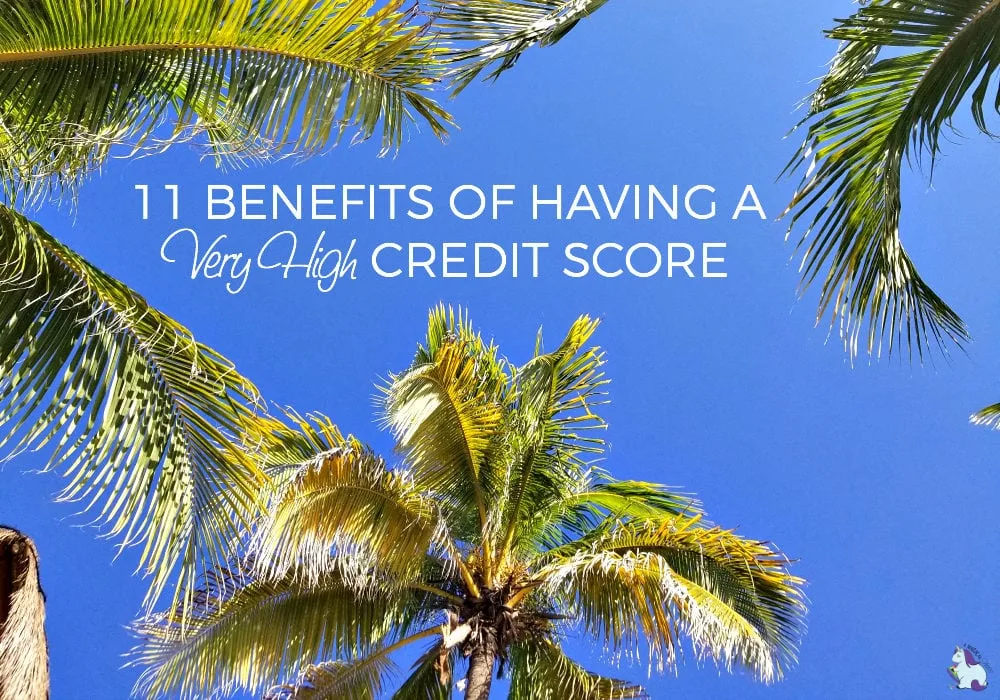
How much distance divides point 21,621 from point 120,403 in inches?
60.3

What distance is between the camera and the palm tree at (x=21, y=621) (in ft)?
10.8

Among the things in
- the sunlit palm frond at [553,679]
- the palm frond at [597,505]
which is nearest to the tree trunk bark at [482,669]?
the sunlit palm frond at [553,679]

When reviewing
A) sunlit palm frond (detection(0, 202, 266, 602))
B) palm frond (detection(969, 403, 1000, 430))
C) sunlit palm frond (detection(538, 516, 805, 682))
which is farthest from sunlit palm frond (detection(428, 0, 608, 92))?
palm frond (detection(969, 403, 1000, 430))

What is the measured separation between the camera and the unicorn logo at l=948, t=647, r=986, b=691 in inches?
821

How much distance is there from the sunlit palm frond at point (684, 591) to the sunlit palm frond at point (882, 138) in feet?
14.7

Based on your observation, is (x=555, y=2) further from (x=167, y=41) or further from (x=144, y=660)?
(x=144, y=660)

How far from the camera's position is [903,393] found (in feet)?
73.6

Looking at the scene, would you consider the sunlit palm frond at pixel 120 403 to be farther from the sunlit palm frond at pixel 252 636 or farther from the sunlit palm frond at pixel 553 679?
the sunlit palm frond at pixel 553 679

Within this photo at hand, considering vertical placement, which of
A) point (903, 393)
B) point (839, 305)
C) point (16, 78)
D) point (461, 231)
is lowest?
point (839, 305)

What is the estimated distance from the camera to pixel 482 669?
11.4 meters

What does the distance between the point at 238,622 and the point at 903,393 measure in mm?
14918

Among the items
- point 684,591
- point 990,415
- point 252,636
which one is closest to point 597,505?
point 684,591

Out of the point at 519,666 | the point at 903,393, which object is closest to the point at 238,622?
the point at 519,666

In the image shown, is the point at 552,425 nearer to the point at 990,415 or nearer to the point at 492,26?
the point at 990,415
